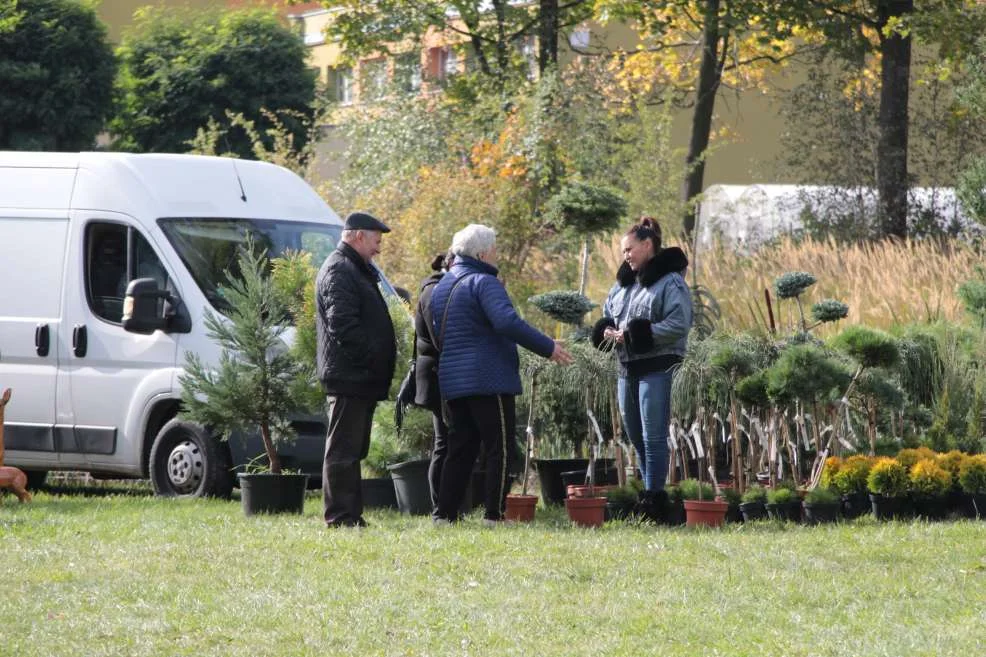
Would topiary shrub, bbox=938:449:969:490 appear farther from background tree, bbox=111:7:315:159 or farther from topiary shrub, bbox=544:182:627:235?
background tree, bbox=111:7:315:159

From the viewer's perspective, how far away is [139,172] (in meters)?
12.9

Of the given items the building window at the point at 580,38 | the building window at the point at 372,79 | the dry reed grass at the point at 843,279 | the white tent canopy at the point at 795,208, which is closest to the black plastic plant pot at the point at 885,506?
the dry reed grass at the point at 843,279

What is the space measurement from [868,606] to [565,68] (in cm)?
1785

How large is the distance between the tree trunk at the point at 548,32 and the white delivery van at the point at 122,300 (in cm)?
1310

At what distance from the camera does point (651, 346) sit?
1026 centimetres

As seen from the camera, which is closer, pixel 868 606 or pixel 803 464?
pixel 868 606

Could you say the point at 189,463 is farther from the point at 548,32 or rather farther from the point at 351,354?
the point at 548,32

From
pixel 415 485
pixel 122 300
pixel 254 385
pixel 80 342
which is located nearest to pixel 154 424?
pixel 80 342

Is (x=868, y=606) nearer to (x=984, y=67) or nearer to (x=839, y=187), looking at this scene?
(x=984, y=67)

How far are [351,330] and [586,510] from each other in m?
1.78

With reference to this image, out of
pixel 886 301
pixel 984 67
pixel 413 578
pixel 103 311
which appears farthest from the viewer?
pixel 984 67

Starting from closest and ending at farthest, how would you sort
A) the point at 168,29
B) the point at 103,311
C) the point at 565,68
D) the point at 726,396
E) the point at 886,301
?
the point at 726,396, the point at 103,311, the point at 886,301, the point at 565,68, the point at 168,29

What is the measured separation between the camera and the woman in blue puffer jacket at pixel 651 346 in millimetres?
10281

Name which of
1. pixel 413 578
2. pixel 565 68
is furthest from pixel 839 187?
pixel 413 578
